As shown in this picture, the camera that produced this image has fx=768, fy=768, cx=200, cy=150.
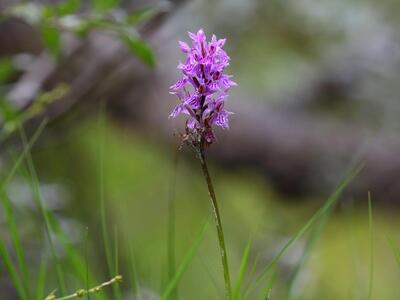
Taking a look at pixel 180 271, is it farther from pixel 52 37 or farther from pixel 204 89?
pixel 52 37

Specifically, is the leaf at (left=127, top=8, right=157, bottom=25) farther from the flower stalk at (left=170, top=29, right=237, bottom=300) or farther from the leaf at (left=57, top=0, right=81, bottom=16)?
the flower stalk at (left=170, top=29, right=237, bottom=300)

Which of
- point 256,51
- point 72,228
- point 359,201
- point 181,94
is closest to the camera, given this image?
point 181,94

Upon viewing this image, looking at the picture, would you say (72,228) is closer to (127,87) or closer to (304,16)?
(127,87)

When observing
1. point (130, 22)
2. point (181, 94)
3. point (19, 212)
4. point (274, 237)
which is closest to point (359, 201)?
point (274, 237)

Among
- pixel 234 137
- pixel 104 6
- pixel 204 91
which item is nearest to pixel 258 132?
pixel 234 137

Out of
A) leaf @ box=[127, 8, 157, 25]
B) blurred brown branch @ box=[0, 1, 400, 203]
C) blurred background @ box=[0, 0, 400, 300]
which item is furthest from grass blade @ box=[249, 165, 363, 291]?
blurred brown branch @ box=[0, 1, 400, 203]

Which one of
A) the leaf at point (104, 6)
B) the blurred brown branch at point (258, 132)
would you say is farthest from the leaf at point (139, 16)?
the blurred brown branch at point (258, 132)

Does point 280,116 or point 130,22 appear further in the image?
point 280,116
